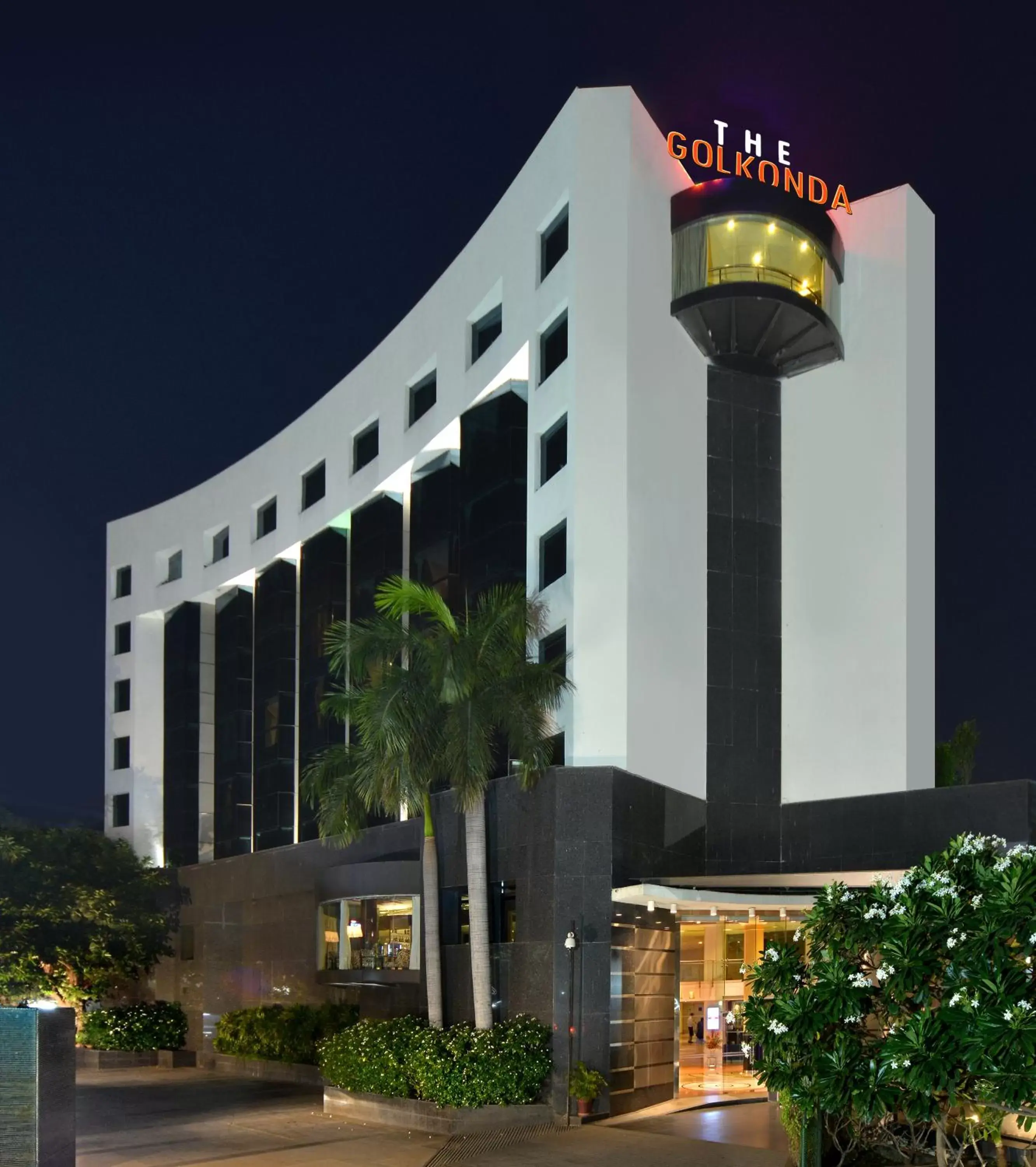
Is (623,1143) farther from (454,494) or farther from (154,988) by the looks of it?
(154,988)

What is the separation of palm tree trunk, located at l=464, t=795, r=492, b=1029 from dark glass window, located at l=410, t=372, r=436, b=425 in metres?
15.1

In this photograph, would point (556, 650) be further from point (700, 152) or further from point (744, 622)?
point (700, 152)

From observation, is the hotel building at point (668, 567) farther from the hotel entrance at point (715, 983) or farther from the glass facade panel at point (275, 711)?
the glass facade panel at point (275, 711)

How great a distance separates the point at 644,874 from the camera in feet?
97.0

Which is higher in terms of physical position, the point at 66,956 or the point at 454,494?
the point at 454,494

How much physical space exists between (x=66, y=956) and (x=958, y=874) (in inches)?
1508

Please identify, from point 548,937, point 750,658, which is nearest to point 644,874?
point 548,937

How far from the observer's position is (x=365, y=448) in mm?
46344

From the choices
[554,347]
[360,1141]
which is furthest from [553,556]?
[360,1141]

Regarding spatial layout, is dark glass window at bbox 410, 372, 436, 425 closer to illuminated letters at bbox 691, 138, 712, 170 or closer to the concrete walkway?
illuminated letters at bbox 691, 138, 712, 170

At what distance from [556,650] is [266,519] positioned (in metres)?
24.0

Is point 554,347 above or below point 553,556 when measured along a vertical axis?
above

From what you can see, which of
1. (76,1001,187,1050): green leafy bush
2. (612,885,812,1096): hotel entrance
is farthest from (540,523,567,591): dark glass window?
(76,1001,187,1050): green leafy bush

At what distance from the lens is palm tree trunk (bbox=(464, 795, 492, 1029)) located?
29.1m
